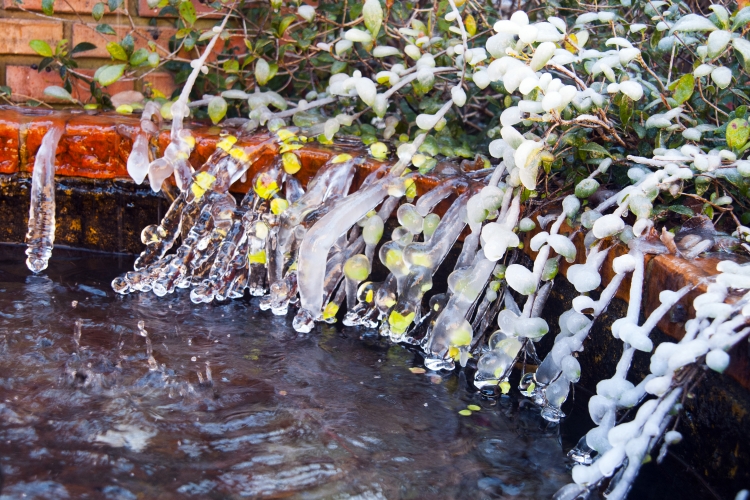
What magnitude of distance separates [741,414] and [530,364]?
0.60 meters

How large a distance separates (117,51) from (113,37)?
1.23ft

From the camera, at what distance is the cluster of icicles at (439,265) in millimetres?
1041

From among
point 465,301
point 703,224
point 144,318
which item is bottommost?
point 144,318

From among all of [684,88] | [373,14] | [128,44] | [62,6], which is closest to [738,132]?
[684,88]

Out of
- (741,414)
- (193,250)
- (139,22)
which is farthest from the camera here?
(139,22)

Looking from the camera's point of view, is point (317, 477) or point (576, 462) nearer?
point (317, 477)

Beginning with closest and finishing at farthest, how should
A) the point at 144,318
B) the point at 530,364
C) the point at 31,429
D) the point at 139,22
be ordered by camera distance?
1. the point at 31,429
2. the point at 530,364
3. the point at 144,318
4. the point at 139,22

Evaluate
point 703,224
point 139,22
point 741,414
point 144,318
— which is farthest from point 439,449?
point 139,22

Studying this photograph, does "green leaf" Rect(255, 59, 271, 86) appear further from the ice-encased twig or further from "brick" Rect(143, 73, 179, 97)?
the ice-encased twig

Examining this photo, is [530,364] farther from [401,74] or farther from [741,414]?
[401,74]

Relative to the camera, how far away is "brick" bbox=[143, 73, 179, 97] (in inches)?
103

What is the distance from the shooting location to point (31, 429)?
1.19 metres

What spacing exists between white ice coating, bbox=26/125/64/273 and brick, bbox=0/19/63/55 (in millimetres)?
760

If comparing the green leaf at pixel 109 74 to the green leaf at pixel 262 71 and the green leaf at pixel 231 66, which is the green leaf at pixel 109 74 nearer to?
the green leaf at pixel 231 66
